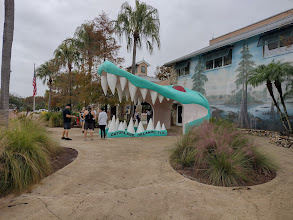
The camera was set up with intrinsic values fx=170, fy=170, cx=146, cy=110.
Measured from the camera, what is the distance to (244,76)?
33.9ft

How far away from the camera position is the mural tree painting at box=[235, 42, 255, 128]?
10172 mm

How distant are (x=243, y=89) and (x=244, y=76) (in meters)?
0.79

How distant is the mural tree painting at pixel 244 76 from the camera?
33.4 ft

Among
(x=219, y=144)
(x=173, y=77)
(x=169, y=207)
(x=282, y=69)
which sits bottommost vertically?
(x=169, y=207)

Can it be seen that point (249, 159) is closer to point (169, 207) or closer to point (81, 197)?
point (169, 207)

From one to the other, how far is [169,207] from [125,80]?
4362 mm

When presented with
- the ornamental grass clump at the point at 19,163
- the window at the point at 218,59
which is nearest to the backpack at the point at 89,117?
the ornamental grass clump at the point at 19,163

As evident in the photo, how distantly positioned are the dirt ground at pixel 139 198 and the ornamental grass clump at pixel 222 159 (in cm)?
22

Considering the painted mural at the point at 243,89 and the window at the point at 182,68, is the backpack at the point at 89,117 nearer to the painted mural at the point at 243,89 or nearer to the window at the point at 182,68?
the painted mural at the point at 243,89

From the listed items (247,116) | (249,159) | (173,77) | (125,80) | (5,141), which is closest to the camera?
(5,141)

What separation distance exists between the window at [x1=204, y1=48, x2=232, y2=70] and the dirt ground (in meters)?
9.55

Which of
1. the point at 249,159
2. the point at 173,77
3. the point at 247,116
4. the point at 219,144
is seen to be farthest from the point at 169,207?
the point at 173,77

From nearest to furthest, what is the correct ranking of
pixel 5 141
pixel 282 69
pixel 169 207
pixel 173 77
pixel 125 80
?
pixel 169 207 → pixel 5 141 → pixel 125 80 → pixel 282 69 → pixel 173 77

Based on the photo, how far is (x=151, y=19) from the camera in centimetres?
898
